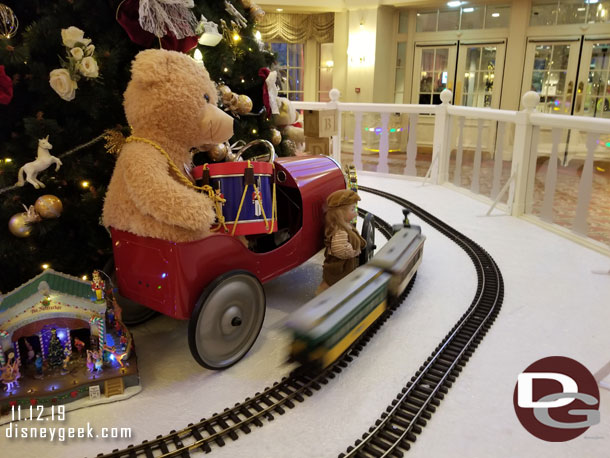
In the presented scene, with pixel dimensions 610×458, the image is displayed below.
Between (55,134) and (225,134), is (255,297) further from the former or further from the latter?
(55,134)

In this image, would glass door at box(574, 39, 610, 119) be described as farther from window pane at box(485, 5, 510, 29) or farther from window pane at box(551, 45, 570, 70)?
window pane at box(485, 5, 510, 29)

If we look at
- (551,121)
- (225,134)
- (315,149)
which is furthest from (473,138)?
(225,134)

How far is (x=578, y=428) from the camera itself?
5.48 ft

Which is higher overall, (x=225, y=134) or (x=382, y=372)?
(x=225, y=134)

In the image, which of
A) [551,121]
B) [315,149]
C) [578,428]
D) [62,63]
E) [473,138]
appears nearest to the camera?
[578,428]

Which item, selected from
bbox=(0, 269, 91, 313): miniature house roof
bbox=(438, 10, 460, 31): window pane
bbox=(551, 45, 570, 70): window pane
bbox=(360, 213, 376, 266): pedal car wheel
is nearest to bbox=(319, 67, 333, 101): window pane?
bbox=(438, 10, 460, 31): window pane

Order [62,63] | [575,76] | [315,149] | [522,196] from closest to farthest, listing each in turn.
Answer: [62,63] → [522,196] → [315,149] → [575,76]

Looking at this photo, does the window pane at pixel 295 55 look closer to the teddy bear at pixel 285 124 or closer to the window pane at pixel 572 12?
the window pane at pixel 572 12

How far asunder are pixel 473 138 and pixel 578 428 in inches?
352

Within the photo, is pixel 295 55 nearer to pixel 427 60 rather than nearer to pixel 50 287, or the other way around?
pixel 427 60

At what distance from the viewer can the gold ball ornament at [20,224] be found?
207cm

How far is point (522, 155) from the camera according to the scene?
4.05 metres

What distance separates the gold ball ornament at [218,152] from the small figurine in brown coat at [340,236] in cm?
64

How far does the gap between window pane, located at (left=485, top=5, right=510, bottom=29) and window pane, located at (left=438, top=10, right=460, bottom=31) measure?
1.89 feet
